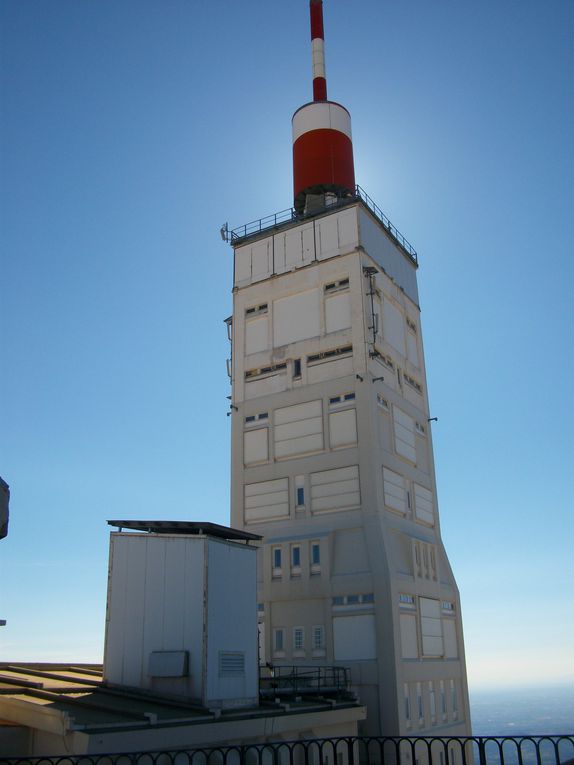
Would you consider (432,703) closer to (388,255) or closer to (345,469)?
(345,469)

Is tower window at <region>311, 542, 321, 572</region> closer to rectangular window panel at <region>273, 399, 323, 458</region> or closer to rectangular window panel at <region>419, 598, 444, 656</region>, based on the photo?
rectangular window panel at <region>273, 399, 323, 458</region>

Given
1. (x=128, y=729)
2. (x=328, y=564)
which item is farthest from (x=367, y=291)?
(x=128, y=729)

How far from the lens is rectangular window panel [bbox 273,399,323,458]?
152 feet

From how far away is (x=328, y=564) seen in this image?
4275cm

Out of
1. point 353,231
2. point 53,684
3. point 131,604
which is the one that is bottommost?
point 53,684

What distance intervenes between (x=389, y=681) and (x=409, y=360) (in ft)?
74.7

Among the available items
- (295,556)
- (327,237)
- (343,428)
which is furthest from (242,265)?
(295,556)

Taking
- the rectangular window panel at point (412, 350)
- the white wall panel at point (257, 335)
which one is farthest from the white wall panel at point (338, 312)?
the rectangular window panel at point (412, 350)

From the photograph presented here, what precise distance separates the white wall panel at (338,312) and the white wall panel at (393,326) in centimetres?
335

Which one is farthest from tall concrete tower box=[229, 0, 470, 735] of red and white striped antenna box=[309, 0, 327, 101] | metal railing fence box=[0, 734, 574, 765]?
red and white striped antenna box=[309, 0, 327, 101]

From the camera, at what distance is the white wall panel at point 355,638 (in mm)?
39938

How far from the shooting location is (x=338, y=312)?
1887 inches

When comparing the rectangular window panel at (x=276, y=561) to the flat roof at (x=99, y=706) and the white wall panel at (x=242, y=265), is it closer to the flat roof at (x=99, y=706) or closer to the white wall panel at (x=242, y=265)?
the flat roof at (x=99, y=706)

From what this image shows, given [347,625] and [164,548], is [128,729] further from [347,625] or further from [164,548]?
[347,625]
